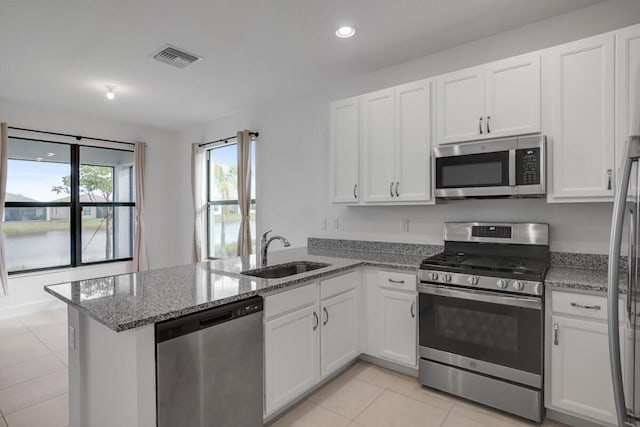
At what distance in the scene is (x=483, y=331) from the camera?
85.9 inches

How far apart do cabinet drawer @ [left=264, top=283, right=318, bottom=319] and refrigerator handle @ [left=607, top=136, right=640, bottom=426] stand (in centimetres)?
152

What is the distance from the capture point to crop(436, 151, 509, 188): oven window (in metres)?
2.35

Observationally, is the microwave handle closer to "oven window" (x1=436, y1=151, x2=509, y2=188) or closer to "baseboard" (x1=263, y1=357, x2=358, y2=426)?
"oven window" (x1=436, y1=151, x2=509, y2=188)

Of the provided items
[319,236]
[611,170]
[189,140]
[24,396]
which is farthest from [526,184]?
[189,140]

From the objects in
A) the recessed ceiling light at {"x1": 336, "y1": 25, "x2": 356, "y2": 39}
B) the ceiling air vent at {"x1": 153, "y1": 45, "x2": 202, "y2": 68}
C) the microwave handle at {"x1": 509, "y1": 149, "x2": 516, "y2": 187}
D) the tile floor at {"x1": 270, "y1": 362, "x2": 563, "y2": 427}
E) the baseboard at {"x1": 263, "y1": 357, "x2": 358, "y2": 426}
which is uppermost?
the ceiling air vent at {"x1": 153, "y1": 45, "x2": 202, "y2": 68}

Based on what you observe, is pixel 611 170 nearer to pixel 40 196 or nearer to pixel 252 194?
pixel 252 194

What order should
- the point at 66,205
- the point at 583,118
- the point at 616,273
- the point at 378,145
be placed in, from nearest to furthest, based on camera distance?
the point at 616,273 → the point at 583,118 → the point at 378,145 → the point at 66,205

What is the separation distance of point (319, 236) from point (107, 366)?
2.47 metres

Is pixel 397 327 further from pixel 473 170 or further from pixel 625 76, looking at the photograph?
pixel 625 76

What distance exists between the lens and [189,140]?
18.5 feet

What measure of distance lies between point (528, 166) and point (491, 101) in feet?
1.77

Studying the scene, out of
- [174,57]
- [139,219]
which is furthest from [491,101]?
[139,219]

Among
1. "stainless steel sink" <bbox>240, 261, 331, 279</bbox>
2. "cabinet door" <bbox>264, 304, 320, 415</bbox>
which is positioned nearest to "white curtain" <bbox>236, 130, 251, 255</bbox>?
"stainless steel sink" <bbox>240, 261, 331, 279</bbox>

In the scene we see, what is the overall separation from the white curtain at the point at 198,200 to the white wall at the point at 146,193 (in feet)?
1.87
